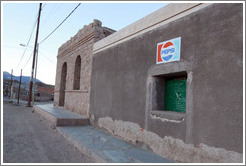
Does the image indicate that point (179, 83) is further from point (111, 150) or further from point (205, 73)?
point (111, 150)

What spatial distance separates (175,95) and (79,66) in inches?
282

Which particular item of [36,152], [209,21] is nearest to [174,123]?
[209,21]

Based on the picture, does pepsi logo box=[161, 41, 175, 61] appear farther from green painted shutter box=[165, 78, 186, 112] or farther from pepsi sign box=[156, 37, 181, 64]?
green painted shutter box=[165, 78, 186, 112]

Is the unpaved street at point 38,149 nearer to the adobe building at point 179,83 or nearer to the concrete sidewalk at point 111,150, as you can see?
the concrete sidewalk at point 111,150

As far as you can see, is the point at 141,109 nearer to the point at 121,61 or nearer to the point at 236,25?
the point at 121,61

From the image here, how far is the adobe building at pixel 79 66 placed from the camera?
787cm

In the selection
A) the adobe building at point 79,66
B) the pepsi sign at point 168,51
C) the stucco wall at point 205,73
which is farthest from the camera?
the adobe building at point 79,66

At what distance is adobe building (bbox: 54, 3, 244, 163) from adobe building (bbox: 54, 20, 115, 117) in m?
1.64

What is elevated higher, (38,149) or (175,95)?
(175,95)

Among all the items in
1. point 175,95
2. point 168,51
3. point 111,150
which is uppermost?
point 168,51

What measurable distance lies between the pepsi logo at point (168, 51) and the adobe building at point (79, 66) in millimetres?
4391

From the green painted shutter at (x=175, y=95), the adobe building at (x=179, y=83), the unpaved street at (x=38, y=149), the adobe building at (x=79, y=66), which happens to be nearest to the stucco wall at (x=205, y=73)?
the adobe building at (x=179, y=83)

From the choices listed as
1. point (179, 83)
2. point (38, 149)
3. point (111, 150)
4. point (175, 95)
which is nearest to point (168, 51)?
point (179, 83)

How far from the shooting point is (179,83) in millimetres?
4008
